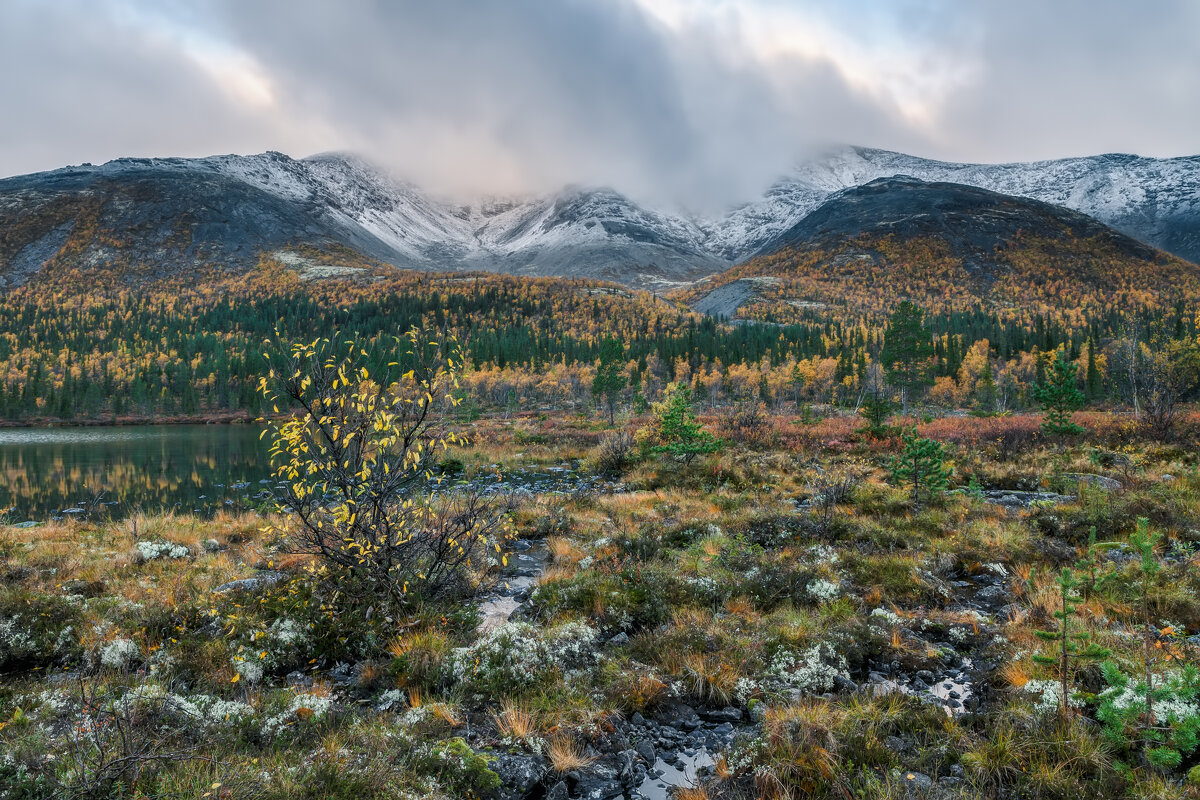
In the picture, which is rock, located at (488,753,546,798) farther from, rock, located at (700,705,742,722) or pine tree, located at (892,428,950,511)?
pine tree, located at (892,428,950,511)

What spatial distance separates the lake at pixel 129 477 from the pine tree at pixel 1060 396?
3307cm

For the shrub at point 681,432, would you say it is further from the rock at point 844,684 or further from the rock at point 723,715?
the rock at point 723,715

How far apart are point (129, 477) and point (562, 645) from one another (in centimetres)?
4035

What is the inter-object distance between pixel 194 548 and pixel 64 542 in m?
3.57

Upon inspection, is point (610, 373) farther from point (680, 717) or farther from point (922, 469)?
point (680, 717)

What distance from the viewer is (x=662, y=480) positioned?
2269cm

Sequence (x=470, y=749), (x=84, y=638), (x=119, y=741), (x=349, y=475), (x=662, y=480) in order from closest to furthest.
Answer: (x=119, y=741)
(x=470, y=749)
(x=84, y=638)
(x=349, y=475)
(x=662, y=480)

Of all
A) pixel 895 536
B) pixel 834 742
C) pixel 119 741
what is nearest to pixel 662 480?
pixel 895 536

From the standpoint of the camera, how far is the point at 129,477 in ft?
115

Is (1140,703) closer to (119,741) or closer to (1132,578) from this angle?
(1132,578)

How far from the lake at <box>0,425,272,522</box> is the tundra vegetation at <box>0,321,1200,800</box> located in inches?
466

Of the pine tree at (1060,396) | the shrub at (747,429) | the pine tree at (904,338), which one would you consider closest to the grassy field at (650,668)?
the pine tree at (1060,396)

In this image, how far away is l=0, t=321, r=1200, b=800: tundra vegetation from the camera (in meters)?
4.66

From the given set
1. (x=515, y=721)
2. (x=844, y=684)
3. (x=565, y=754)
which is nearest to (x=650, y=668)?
(x=565, y=754)
